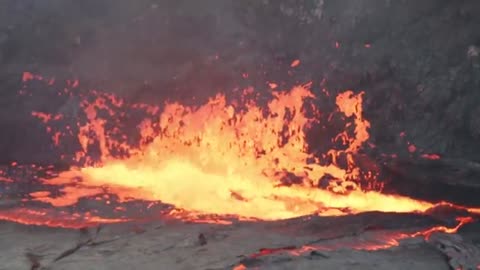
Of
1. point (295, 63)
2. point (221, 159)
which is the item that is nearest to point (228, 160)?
point (221, 159)

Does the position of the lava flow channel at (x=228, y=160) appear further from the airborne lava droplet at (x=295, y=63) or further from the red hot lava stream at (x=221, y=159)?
the airborne lava droplet at (x=295, y=63)

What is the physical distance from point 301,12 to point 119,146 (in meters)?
1.30

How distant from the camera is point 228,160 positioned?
292 cm

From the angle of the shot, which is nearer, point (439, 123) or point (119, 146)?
point (439, 123)

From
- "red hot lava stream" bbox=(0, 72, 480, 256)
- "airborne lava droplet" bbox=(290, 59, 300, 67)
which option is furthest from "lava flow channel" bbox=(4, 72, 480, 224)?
"airborne lava droplet" bbox=(290, 59, 300, 67)

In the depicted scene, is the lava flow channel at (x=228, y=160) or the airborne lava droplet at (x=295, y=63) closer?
the lava flow channel at (x=228, y=160)

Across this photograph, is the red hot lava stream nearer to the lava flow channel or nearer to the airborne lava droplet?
the lava flow channel

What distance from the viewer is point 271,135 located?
2861 millimetres

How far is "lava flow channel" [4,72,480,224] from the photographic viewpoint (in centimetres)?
274

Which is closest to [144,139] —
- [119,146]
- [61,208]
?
[119,146]

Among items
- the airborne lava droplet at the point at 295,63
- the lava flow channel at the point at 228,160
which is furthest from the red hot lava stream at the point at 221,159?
the airborne lava droplet at the point at 295,63

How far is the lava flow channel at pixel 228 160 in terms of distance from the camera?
2.74 m

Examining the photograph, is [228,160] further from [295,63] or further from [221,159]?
[295,63]

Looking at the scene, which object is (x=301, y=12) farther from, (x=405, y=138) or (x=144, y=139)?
(x=144, y=139)
